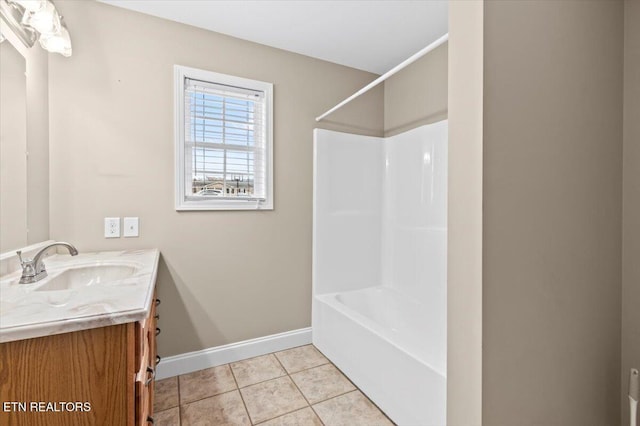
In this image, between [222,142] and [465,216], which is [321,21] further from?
[465,216]

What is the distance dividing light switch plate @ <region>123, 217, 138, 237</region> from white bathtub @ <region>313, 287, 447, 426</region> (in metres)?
1.46

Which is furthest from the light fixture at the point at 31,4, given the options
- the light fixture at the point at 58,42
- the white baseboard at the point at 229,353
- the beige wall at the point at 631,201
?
the beige wall at the point at 631,201

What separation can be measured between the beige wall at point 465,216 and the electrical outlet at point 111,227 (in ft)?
6.49

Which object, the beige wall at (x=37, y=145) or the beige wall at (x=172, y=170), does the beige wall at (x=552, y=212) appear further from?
the beige wall at (x=37, y=145)

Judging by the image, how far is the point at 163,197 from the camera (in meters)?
2.05

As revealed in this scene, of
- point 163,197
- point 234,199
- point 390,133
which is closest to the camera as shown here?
point 163,197

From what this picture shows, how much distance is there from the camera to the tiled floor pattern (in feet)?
5.46

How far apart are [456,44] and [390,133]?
186 centimetres

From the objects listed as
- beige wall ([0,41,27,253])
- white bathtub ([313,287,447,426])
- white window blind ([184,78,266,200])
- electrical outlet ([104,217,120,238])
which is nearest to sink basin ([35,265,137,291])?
beige wall ([0,41,27,253])

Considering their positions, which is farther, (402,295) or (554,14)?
Answer: (402,295)

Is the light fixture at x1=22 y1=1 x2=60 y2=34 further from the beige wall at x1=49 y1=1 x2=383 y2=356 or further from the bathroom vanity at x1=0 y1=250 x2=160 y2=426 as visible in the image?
the bathroom vanity at x1=0 y1=250 x2=160 y2=426

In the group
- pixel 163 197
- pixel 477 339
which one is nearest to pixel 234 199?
pixel 163 197

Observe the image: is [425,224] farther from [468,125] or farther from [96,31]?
[96,31]

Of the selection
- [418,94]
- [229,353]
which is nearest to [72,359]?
→ [229,353]
